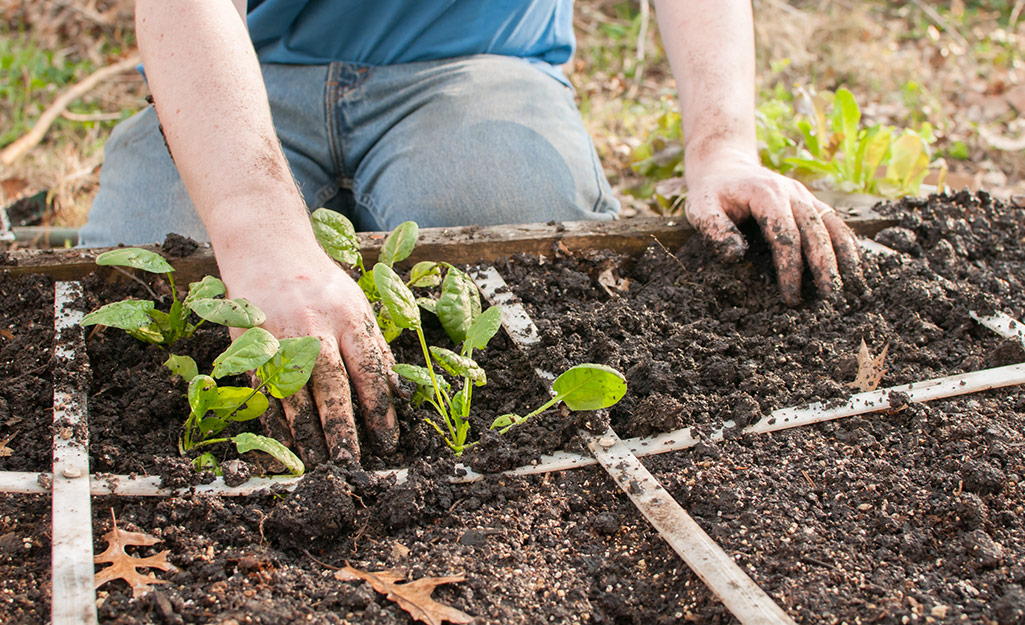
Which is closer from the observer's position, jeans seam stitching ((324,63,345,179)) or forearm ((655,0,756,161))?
forearm ((655,0,756,161))

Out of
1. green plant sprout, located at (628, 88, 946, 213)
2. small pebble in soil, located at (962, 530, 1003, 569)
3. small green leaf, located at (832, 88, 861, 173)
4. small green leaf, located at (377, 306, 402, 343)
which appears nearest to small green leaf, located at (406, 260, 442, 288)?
small green leaf, located at (377, 306, 402, 343)

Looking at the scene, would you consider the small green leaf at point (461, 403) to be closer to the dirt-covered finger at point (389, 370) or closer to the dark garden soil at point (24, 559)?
the dirt-covered finger at point (389, 370)

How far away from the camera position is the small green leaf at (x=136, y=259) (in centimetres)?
150

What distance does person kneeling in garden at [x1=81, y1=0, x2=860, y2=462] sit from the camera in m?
1.62

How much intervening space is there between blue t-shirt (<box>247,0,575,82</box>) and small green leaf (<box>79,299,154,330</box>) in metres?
1.13

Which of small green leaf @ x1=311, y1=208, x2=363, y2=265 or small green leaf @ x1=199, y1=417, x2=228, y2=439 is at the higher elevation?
small green leaf @ x1=311, y1=208, x2=363, y2=265

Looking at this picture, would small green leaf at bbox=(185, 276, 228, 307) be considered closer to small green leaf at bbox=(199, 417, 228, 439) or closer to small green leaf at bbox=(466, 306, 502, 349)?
small green leaf at bbox=(199, 417, 228, 439)

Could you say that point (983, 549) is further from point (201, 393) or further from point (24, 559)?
point (24, 559)

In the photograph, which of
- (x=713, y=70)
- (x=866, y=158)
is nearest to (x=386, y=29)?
(x=713, y=70)

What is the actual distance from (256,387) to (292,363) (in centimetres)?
12

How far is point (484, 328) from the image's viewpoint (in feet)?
4.83

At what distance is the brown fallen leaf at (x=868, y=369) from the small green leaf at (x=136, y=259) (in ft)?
4.49

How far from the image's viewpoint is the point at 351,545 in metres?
1.27

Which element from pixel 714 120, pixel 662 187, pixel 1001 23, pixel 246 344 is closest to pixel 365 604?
pixel 246 344
